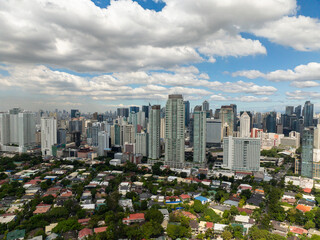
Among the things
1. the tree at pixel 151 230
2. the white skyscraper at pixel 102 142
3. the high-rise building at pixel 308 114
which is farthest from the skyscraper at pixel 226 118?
the tree at pixel 151 230

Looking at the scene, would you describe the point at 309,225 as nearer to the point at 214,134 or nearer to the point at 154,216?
the point at 154,216

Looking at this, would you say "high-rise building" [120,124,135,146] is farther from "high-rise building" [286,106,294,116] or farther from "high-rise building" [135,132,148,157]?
"high-rise building" [286,106,294,116]

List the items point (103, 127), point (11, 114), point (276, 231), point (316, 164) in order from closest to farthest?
point (276, 231) < point (316, 164) < point (11, 114) < point (103, 127)

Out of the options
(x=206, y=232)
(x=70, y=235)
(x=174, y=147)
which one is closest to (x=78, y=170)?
(x=174, y=147)

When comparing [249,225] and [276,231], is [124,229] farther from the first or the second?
[276,231]

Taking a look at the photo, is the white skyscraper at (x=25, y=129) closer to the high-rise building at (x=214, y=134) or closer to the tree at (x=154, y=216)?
the tree at (x=154, y=216)

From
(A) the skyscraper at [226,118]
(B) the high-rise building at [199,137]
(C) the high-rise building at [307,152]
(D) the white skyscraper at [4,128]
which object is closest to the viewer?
(C) the high-rise building at [307,152]

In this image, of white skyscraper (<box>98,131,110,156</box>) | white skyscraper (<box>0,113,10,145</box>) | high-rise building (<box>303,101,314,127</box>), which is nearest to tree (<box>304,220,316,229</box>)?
white skyscraper (<box>98,131,110,156</box>)
